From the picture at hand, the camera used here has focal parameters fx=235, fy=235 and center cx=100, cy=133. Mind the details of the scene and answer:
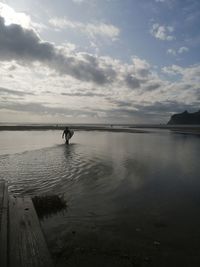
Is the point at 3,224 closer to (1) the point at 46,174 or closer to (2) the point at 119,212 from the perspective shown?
(2) the point at 119,212

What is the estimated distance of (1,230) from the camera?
4910mm

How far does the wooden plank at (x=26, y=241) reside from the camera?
161 inches

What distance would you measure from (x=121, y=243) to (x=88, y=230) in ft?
3.43

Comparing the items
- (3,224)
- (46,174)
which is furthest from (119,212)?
(46,174)

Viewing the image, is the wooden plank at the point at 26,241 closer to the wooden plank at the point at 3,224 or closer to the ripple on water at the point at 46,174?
A: the wooden plank at the point at 3,224

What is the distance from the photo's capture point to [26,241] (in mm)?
4734

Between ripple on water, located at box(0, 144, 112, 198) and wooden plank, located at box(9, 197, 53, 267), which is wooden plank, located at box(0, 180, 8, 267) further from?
ripple on water, located at box(0, 144, 112, 198)

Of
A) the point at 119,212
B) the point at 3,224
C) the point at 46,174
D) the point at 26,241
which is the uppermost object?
the point at 3,224

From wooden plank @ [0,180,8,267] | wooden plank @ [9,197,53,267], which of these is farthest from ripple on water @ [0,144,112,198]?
wooden plank @ [9,197,53,267]

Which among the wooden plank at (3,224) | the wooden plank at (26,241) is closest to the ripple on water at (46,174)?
the wooden plank at (3,224)

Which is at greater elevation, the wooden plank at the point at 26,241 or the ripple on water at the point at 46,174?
the wooden plank at the point at 26,241

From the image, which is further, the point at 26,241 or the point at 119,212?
the point at 119,212

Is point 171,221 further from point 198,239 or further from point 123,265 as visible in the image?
point 123,265

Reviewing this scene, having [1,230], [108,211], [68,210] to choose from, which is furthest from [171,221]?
[1,230]
